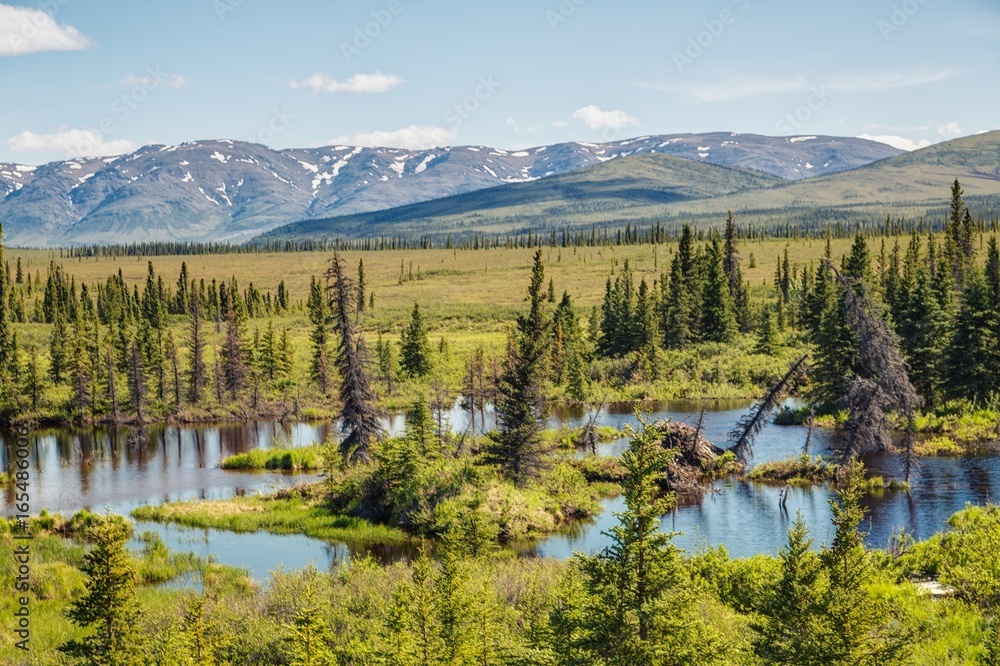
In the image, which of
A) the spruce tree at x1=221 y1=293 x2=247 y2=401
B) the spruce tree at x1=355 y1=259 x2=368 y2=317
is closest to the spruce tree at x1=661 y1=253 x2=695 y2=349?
the spruce tree at x1=355 y1=259 x2=368 y2=317

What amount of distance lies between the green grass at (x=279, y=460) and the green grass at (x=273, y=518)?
8.51 meters

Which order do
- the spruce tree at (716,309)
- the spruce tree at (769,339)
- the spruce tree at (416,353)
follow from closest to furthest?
the spruce tree at (769,339) → the spruce tree at (416,353) → the spruce tree at (716,309)

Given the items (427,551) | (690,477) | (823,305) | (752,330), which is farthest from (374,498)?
(752,330)

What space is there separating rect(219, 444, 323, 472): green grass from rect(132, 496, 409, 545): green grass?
27.9ft

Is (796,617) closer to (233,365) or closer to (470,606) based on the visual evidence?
(470,606)

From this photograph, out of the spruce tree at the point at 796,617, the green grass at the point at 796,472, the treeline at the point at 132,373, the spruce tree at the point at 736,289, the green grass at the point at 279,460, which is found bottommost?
the green grass at the point at 279,460

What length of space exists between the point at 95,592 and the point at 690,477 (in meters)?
30.2

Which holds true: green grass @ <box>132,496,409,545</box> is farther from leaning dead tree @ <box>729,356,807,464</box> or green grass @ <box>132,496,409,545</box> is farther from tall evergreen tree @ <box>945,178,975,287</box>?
tall evergreen tree @ <box>945,178,975,287</box>

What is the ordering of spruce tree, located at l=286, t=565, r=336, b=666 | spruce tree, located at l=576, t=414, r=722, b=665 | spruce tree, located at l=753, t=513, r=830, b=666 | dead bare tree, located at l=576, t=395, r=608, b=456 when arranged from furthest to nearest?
dead bare tree, located at l=576, t=395, r=608, b=456, spruce tree, located at l=286, t=565, r=336, b=666, spruce tree, located at l=753, t=513, r=830, b=666, spruce tree, located at l=576, t=414, r=722, b=665

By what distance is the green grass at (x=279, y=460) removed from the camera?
54.1m

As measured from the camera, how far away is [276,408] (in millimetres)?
75750

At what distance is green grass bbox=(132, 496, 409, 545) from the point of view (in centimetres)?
3906

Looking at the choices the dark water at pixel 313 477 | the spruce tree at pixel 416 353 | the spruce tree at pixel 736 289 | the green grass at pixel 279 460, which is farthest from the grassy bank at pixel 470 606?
the spruce tree at pixel 736 289

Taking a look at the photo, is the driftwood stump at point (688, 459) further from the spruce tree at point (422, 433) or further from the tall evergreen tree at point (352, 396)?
the tall evergreen tree at point (352, 396)
